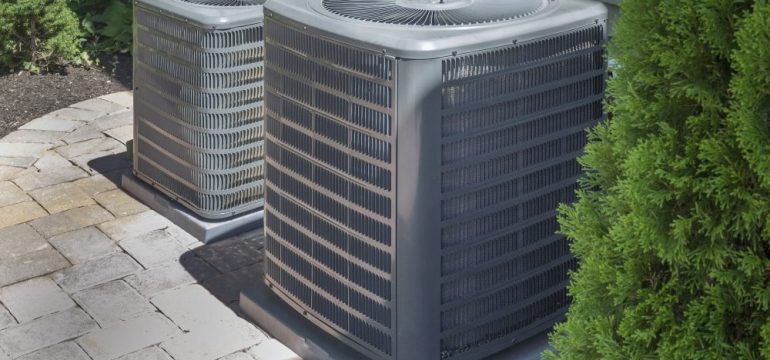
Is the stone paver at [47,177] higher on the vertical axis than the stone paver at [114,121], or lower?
lower

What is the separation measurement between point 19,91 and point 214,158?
8.38 feet

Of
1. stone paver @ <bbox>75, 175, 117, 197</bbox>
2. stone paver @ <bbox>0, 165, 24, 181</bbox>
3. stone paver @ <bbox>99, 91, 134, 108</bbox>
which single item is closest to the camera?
stone paver @ <bbox>75, 175, 117, 197</bbox>

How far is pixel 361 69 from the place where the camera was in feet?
11.4

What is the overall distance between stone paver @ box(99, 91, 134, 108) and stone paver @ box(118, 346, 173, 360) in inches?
115

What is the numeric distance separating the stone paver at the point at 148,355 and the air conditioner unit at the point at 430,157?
54 centimetres

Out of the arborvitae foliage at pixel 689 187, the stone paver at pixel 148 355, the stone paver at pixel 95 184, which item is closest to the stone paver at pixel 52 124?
the stone paver at pixel 95 184

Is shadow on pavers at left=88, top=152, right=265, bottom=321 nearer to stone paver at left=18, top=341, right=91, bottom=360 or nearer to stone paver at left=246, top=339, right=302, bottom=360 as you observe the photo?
stone paver at left=246, top=339, right=302, bottom=360

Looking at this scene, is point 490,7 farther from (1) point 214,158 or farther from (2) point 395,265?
(1) point 214,158

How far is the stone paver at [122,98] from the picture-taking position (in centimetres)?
678

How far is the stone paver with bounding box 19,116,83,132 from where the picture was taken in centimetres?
637

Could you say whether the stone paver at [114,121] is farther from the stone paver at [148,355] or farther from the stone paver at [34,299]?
the stone paver at [148,355]

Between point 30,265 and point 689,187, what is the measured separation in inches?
129

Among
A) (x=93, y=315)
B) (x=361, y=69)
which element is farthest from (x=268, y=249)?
(x=361, y=69)

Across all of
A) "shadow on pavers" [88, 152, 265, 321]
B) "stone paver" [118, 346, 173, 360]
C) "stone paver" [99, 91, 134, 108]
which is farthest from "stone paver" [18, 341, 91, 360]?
"stone paver" [99, 91, 134, 108]
